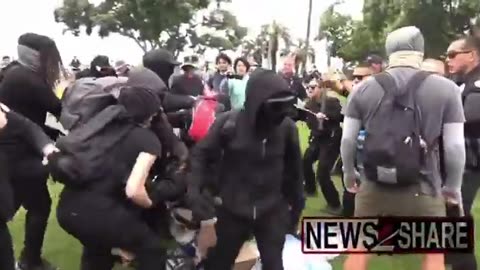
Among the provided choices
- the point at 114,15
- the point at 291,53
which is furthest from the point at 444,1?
the point at 291,53

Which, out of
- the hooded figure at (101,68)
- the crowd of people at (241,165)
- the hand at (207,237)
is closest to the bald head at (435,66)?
the crowd of people at (241,165)

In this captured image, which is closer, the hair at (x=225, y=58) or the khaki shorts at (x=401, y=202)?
the khaki shorts at (x=401, y=202)

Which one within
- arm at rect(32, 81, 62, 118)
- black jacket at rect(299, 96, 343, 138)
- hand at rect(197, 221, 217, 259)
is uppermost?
arm at rect(32, 81, 62, 118)

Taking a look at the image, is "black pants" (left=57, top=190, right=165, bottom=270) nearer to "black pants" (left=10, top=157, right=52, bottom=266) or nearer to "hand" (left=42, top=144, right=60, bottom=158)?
"hand" (left=42, top=144, right=60, bottom=158)

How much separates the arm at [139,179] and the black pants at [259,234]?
1.93 ft

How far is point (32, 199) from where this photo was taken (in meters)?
5.82

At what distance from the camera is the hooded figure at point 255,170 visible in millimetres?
4398

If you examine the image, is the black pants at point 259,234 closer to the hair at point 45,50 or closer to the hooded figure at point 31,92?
the hooded figure at point 31,92

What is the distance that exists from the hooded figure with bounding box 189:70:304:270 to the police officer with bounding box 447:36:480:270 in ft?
3.69

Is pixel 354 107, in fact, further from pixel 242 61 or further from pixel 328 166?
pixel 242 61

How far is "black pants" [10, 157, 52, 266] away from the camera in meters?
5.51

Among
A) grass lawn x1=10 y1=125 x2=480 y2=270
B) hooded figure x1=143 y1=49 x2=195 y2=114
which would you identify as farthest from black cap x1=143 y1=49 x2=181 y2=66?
grass lawn x1=10 y1=125 x2=480 y2=270

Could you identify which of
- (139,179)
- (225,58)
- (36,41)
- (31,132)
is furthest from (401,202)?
(225,58)

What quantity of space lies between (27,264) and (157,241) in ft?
6.89
